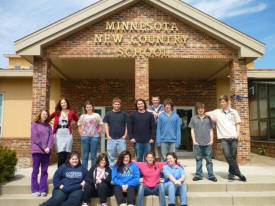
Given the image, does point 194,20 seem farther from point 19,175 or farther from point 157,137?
point 19,175

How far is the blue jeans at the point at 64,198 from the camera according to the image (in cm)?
414

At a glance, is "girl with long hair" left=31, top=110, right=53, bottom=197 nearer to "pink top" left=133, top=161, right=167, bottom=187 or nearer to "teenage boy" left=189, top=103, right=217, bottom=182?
"pink top" left=133, top=161, right=167, bottom=187

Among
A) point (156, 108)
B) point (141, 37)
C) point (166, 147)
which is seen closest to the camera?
point (166, 147)

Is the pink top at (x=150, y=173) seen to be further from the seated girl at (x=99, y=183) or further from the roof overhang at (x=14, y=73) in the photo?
the roof overhang at (x=14, y=73)

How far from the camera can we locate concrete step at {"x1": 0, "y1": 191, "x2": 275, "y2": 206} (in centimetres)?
448

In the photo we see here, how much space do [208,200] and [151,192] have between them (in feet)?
3.70

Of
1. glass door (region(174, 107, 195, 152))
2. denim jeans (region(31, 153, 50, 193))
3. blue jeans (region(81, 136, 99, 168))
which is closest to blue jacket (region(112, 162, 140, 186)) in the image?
blue jeans (region(81, 136, 99, 168))

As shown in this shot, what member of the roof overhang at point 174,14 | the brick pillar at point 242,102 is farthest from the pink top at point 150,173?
the roof overhang at point 174,14

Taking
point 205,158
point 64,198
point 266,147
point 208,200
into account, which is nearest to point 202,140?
point 205,158

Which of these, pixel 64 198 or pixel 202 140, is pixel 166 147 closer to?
pixel 202 140

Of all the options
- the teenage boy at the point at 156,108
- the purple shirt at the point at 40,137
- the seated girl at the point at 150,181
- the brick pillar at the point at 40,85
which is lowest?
the seated girl at the point at 150,181

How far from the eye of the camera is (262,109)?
11719 mm

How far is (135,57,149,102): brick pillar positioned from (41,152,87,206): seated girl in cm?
364

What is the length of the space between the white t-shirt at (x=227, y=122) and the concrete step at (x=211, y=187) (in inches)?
39.7
